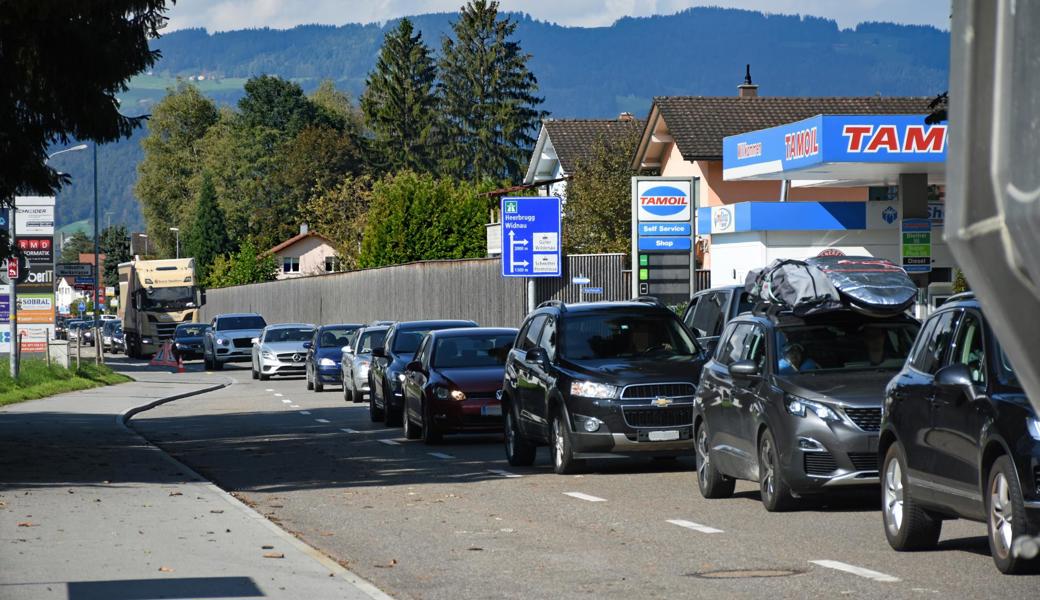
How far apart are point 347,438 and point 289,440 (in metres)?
0.81

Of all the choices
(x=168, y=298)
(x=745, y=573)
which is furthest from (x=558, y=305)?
(x=168, y=298)

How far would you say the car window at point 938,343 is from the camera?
10.1 meters

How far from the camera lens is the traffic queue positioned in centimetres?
938

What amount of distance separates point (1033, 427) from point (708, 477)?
588cm

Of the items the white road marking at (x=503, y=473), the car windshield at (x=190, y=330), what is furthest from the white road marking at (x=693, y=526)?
the car windshield at (x=190, y=330)

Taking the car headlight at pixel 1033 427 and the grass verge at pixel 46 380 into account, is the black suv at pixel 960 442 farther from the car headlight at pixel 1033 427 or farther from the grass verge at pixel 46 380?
the grass verge at pixel 46 380

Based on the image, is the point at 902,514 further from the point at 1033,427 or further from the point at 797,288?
the point at 797,288

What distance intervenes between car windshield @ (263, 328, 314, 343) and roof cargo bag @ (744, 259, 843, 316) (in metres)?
30.8

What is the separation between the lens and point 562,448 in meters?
16.8

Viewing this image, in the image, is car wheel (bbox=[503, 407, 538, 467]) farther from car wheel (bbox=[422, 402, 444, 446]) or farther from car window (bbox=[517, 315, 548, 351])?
car wheel (bbox=[422, 402, 444, 446])

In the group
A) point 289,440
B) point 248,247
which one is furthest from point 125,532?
point 248,247

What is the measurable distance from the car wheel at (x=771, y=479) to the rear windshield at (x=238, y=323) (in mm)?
44262

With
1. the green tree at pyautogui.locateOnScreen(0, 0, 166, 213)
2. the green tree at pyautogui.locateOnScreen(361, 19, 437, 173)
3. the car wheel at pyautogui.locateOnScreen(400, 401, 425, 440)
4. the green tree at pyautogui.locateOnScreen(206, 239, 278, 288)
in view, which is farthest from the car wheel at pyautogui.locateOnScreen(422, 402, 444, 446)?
the green tree at pyautogui.locateOnScreen(361, 19, 437, 173)

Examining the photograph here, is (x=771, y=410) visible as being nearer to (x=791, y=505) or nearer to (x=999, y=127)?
(x=791, y=505)
